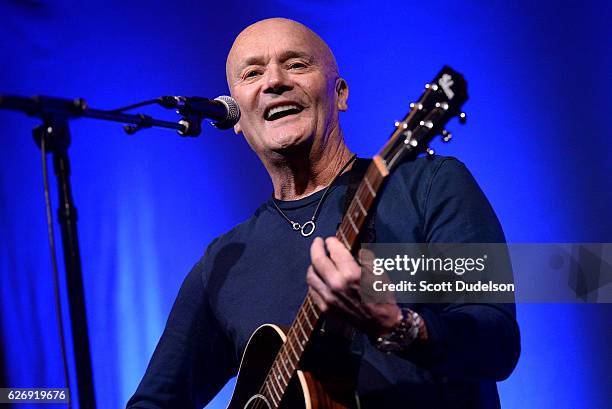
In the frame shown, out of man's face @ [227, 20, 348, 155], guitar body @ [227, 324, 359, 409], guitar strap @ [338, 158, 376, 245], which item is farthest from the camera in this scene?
man's face @ [227, 20, 348, 155]

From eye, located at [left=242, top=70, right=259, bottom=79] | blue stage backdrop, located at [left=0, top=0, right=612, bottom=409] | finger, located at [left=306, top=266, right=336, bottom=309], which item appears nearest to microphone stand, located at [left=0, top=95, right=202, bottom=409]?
finger, located at [left=306, top=266, right=336, bottom=309]

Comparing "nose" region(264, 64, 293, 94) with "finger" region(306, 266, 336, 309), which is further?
"nose" region(264, 64, 293, 94)

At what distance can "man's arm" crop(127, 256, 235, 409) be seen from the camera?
2.25 m

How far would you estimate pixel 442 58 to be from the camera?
2.59 m

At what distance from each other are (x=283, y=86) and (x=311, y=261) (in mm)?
767

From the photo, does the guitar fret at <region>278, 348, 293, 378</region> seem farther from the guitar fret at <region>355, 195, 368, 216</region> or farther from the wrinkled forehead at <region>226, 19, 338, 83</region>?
the wrinkled forehead at <region>226, 19, 338, 83</region>

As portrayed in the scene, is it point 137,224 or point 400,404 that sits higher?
point 137,224

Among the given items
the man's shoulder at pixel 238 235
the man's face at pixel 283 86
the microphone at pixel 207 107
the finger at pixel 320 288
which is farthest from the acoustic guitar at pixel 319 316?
the man's face at pixel 283 86

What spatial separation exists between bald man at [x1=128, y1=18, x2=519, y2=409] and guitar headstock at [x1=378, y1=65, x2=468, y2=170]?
263 millimetres

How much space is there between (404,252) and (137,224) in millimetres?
1394

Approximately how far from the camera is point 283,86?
7.31 feet


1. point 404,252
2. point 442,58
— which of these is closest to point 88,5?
point 442,58

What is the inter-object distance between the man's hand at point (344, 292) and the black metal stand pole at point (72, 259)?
1.37 ft

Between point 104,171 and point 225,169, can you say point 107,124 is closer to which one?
point 104,171
